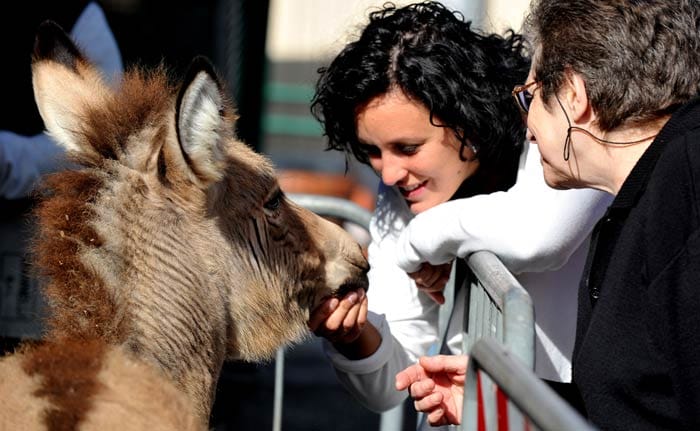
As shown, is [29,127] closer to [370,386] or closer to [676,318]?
[370,386]

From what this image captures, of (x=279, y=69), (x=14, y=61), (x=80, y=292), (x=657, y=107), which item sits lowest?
(x=279, y=69)

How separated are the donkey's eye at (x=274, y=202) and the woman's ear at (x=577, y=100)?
1.03 meters

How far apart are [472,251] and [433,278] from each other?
1.57ft

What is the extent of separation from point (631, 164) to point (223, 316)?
1213 mm

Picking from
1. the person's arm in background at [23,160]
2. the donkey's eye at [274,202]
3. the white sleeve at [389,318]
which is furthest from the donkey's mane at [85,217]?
the person's arm in background at [23,160]

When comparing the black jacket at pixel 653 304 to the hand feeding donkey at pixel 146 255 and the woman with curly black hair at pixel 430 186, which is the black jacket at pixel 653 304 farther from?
the hand feeding donkey at pixel 146 255

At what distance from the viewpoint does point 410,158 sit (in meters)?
3.61

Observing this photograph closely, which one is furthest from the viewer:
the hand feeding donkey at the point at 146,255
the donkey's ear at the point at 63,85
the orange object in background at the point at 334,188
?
the orange object in background at the point at 334,188

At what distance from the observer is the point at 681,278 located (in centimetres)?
215

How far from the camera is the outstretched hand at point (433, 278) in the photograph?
3.64 m

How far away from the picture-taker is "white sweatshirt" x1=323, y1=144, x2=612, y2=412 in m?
3.14

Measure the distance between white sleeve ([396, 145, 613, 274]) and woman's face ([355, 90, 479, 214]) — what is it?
0.26 meters

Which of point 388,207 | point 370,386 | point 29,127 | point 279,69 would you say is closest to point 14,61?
point 29,127

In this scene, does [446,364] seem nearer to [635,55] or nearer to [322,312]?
[322,312]
